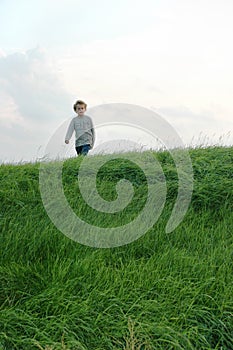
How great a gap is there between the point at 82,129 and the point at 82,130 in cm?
2

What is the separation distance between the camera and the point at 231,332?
395 cm

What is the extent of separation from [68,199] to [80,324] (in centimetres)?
271

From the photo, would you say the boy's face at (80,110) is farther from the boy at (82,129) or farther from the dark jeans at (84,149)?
the dark jeans at (84,149)

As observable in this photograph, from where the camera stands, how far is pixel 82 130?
9.37m

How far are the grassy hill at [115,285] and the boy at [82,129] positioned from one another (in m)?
3.34

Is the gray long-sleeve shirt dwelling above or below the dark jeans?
above

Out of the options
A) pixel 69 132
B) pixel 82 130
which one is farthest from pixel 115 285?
pixel 69 132

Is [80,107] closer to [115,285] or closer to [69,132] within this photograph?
[69,132]

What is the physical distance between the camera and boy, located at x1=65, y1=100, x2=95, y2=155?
30.8 ft

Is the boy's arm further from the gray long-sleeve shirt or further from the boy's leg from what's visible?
the boy's leg

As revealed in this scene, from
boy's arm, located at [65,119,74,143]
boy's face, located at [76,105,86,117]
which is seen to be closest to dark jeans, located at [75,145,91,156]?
boy's arm, located at [65,119,74,143]

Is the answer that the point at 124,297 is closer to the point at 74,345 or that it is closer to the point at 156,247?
the point at 74,345

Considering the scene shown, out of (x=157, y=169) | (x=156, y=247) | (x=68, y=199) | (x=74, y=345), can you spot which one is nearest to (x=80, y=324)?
(x=74, y=345)

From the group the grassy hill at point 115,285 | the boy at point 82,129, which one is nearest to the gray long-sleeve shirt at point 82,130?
the boy at point 82,129
